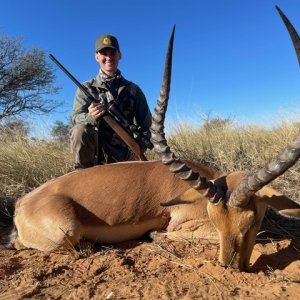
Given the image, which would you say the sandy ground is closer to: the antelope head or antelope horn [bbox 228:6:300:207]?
the antelope head

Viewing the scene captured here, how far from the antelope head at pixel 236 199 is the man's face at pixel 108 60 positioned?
10.7ft

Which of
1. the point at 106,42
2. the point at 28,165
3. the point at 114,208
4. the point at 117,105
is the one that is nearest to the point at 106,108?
the point at 117,105

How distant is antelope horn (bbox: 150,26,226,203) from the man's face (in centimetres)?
325

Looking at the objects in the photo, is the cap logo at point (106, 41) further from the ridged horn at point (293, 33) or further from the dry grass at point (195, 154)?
the ridged horn at point (293, 33)

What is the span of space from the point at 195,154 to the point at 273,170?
14.6 ft

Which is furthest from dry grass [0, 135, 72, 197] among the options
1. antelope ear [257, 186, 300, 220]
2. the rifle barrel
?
antelope ear [257, 186, 300, 220]

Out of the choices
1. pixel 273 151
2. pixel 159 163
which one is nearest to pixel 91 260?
pixel 159 163

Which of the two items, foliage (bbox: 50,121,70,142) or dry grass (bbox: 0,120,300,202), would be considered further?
foliage (bbox: 50,121,70,142)

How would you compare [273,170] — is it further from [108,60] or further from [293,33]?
A: [108,60]

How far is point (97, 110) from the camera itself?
5.82m

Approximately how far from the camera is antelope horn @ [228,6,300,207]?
2734mm

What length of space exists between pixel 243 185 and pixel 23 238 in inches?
97.7

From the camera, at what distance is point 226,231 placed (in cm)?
327

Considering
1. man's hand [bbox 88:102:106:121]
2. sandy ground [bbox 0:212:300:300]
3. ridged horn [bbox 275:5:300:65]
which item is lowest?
sandy ground [bbox 0:212:300:300]
